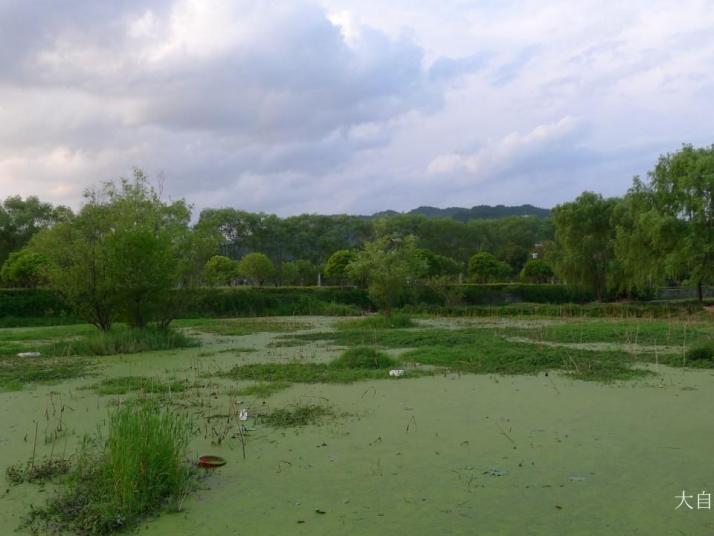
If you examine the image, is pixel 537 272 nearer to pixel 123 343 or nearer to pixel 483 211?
pixel 123 343

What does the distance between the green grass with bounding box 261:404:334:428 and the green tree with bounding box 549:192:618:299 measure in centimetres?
2612

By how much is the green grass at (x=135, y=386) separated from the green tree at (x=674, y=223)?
20335 millimetres

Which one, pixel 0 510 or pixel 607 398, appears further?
pixel 607 398

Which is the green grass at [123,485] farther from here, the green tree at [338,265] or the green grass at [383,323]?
the green tree at [338,265]

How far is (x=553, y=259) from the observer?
31.9 m

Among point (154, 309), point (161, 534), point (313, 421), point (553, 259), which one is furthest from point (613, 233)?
point (161, 534)

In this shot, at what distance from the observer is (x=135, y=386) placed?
7.79 meters

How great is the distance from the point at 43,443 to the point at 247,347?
23.8 feet

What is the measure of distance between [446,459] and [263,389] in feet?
10.8

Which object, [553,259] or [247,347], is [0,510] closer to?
[247,347]

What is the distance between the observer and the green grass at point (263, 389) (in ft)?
23.4

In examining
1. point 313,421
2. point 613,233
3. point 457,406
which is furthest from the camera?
point 613,233

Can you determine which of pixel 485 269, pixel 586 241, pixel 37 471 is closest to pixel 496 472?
pixel 37 471

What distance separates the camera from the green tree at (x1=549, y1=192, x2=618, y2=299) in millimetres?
30062
